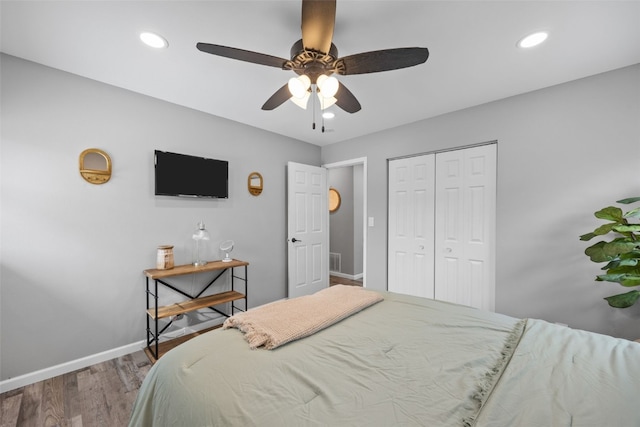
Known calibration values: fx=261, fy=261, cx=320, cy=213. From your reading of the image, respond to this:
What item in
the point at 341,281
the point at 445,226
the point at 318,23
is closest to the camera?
the point at 318,23

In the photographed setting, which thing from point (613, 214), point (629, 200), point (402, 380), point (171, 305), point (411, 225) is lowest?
point (171, 305)

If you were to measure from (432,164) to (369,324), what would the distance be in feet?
7.73

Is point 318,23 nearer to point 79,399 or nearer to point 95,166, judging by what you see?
point 95,166

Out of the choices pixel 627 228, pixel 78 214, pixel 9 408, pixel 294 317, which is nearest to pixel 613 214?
pixel 627 228

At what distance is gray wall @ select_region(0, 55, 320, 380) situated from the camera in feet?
6.39

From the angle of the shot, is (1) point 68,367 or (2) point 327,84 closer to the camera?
(2) point 327,84

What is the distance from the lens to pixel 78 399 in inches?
73.8

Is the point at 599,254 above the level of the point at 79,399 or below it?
above

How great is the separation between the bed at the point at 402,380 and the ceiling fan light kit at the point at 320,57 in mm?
1389

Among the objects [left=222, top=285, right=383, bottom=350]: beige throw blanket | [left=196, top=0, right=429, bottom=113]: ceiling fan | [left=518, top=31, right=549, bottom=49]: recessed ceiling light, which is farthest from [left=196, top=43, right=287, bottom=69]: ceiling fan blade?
[left=518, top=31, right=549, bottom=49]: recessed ceiling light

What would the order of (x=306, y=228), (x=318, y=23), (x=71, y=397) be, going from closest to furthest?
(x=318, y=23)
(x=71, y=397)
(x=306, y=228)

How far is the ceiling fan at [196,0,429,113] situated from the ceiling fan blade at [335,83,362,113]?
11 cm

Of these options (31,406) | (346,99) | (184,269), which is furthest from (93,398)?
(346,99)

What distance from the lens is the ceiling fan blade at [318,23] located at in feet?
3.77
